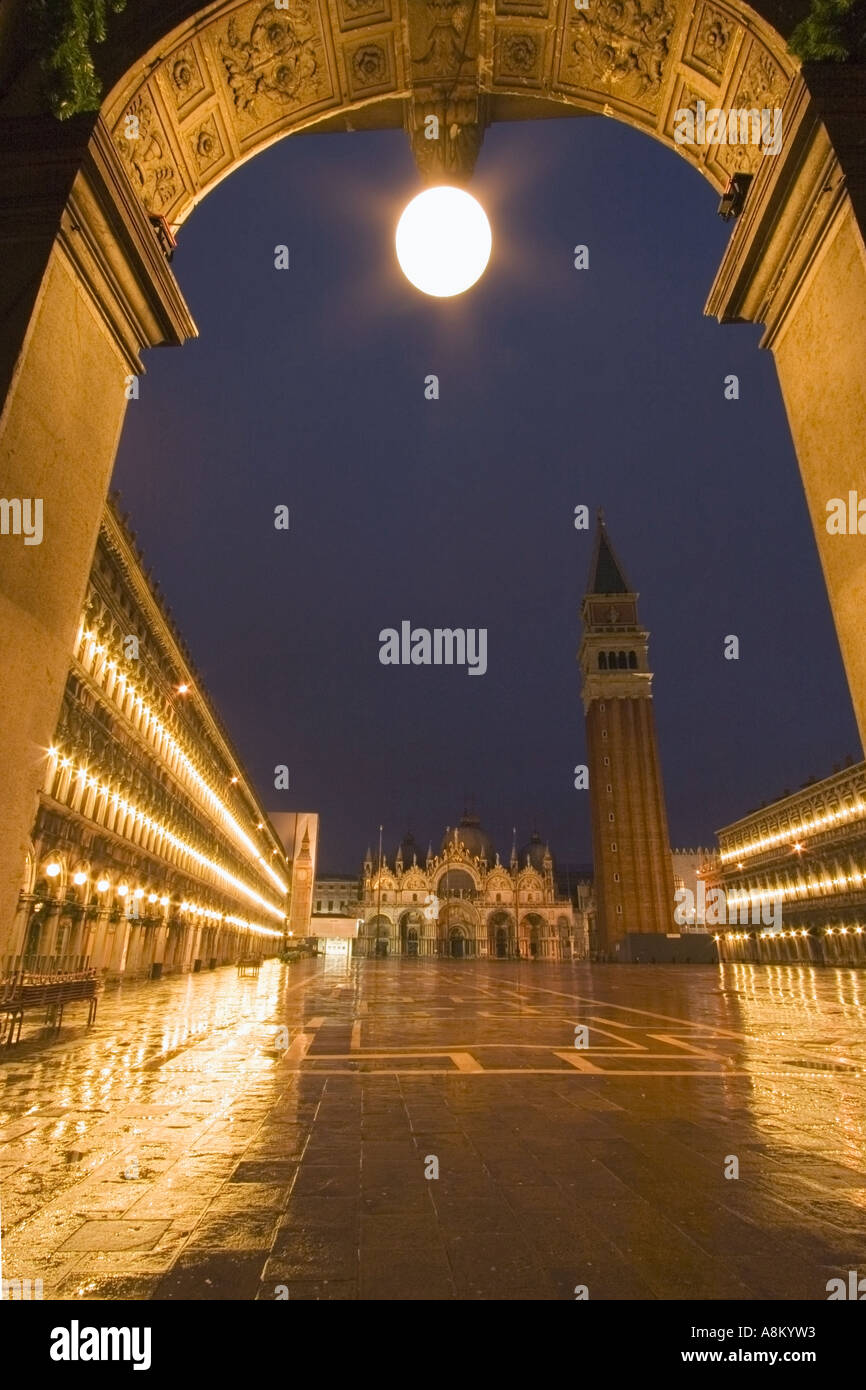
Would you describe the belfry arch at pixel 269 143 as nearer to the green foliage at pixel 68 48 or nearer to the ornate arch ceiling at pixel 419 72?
the ornate arch ceiling at pixel 419 72

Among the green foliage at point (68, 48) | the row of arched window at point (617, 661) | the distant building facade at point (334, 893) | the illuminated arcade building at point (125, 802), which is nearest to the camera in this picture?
the green foliage at point (68, 48)

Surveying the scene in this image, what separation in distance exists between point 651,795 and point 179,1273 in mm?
80721

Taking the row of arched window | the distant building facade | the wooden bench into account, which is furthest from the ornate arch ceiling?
the distant building facade

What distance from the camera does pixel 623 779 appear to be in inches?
3167

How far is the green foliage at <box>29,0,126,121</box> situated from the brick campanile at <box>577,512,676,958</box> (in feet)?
255

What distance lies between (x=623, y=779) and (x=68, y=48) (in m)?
80.4

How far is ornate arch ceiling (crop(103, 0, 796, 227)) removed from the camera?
5.75 m

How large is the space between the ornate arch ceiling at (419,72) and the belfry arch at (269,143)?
0.02 m

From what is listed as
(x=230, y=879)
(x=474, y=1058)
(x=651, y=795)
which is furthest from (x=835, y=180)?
(x=651, y=795)

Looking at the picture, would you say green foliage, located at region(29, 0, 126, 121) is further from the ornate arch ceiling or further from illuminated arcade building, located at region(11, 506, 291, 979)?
illuminated arcade building, located at region(11, 506, 291, 979)

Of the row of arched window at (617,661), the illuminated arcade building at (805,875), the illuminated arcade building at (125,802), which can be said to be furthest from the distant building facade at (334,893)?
the illuminated arcade building at (125,802)

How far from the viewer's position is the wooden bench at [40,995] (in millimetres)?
11062
